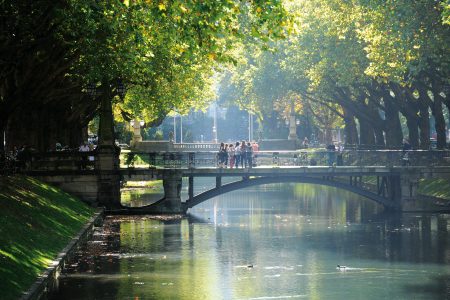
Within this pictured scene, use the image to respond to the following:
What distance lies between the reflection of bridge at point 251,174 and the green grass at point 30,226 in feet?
12.0

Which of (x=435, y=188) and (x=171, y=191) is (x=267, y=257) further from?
(x=435, y=188)

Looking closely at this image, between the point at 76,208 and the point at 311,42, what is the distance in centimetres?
3595

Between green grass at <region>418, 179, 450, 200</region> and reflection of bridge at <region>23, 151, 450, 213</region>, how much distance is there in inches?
54.5

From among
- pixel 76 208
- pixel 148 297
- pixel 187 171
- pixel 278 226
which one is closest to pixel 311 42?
pixel 187 171

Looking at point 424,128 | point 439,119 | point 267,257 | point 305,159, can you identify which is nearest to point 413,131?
point 424,128

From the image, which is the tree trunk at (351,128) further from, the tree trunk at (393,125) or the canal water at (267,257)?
the canal water at (267,257)

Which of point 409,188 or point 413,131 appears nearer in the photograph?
point 409,188

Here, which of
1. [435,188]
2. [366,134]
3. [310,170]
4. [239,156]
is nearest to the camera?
[310,170]

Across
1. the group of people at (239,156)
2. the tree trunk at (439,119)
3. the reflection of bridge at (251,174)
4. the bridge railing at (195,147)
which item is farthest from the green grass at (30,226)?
the bridge railing at (195,147)

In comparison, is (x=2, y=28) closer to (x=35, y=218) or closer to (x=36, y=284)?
(x=35, y=218)

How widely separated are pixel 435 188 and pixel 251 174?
43.3ft

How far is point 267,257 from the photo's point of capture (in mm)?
39844

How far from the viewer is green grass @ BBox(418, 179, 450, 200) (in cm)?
A: 6311

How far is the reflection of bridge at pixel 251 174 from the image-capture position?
57.0m
